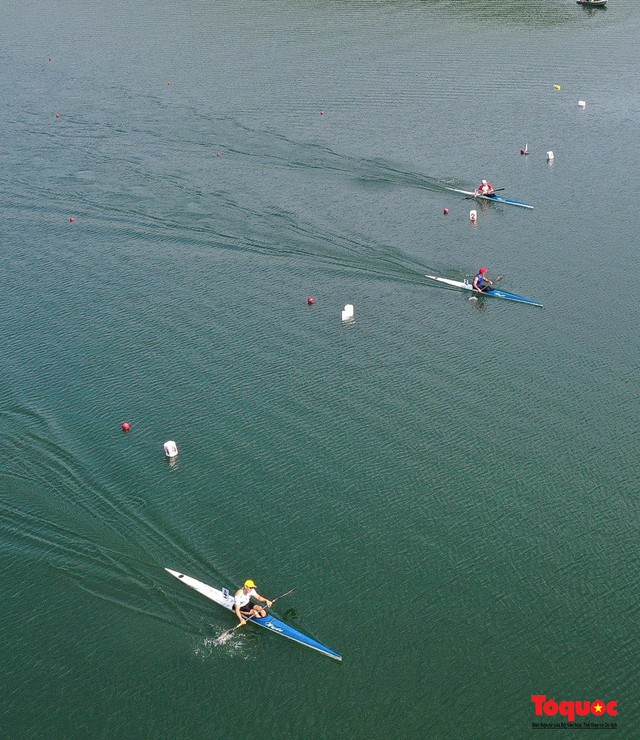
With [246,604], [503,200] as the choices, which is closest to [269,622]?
[246,604]

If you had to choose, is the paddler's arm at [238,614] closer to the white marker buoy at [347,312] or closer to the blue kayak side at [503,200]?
the white marker buoy at [347,312]

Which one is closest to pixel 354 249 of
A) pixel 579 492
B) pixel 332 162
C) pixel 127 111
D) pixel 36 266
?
pixel 332 162

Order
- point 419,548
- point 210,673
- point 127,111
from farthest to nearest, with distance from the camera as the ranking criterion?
point 127,111 < point 419,548 < point 210,673

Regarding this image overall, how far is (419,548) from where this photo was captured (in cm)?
2177

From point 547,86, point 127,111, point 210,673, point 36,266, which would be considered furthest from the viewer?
point 547,86

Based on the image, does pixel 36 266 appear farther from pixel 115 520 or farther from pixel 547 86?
pixel 547 86

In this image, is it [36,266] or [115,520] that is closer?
[115,520]

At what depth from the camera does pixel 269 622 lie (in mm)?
19469

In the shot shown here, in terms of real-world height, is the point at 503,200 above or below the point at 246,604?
above

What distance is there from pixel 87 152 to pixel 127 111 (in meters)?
7.27

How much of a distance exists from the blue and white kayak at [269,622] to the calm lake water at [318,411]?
0.76 ft

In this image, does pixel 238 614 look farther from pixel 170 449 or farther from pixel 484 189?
pixel 484 189

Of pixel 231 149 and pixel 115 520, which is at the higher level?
pixel 231 149

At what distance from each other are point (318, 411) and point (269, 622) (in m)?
8.58
